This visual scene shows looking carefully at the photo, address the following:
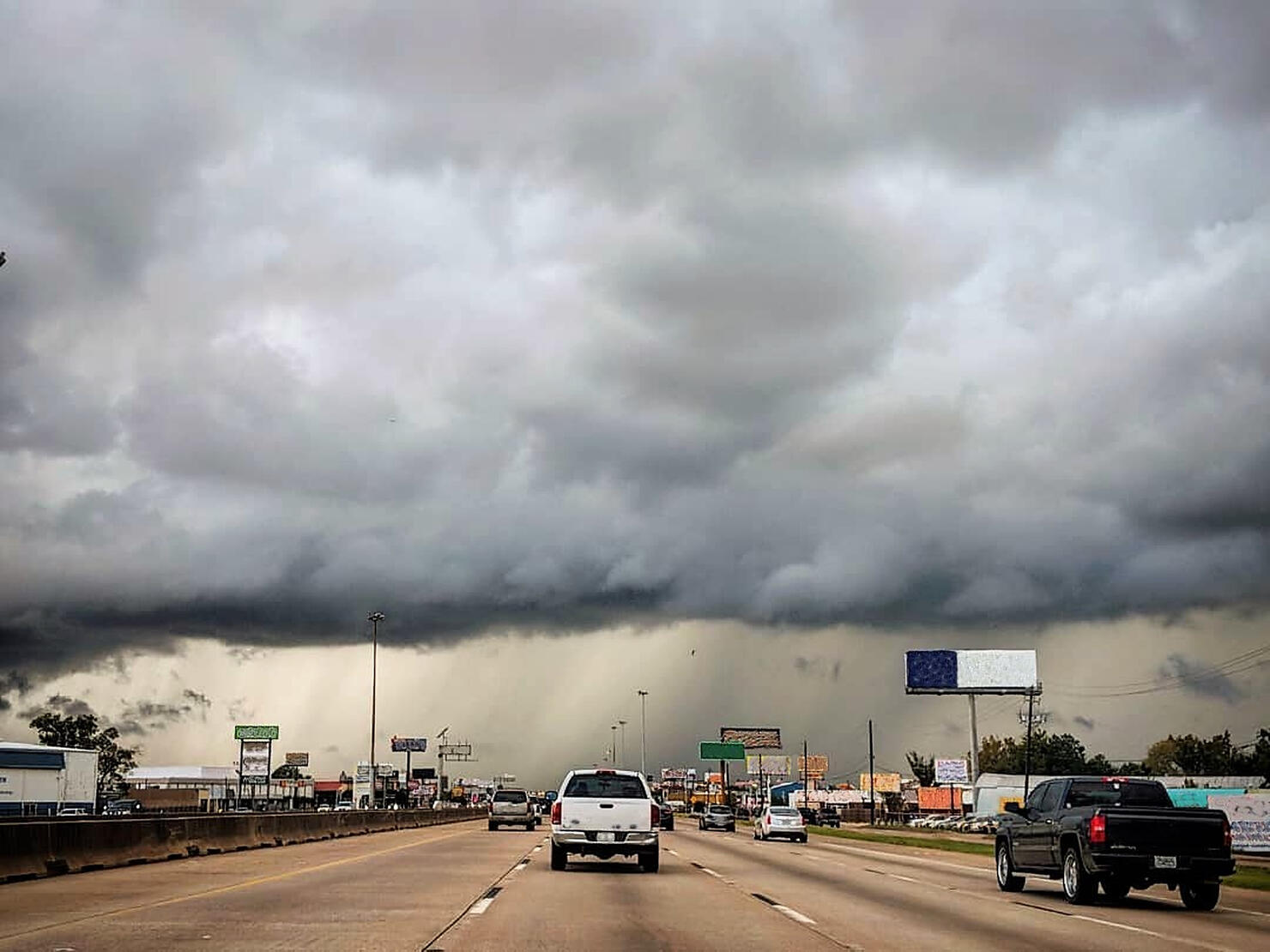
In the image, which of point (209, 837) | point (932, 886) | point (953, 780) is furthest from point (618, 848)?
point (953, 780)

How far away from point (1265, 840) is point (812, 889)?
93.4ft

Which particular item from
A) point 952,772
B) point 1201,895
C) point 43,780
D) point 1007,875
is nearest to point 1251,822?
point 1007,875

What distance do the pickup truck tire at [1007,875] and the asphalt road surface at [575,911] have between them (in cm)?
67

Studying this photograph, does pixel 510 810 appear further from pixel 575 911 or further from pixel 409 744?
pixel 409 744

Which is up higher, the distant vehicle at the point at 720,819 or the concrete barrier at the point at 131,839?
the concrete barrier at the point at 131,839

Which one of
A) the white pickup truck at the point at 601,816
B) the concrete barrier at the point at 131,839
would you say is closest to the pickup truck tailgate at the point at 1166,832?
the white pickup truck at the point at 601,816

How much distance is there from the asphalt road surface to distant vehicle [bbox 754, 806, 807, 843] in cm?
2872

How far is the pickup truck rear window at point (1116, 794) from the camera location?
2306cm

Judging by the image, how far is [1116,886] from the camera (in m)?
22.3

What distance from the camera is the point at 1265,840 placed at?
46.8 metres

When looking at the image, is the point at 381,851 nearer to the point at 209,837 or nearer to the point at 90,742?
the point at 209,837

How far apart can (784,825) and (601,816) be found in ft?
116

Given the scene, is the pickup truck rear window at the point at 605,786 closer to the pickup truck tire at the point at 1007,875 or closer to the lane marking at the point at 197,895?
the lane marking at the point at 197,895

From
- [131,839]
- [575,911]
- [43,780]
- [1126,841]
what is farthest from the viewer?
[43,780]
